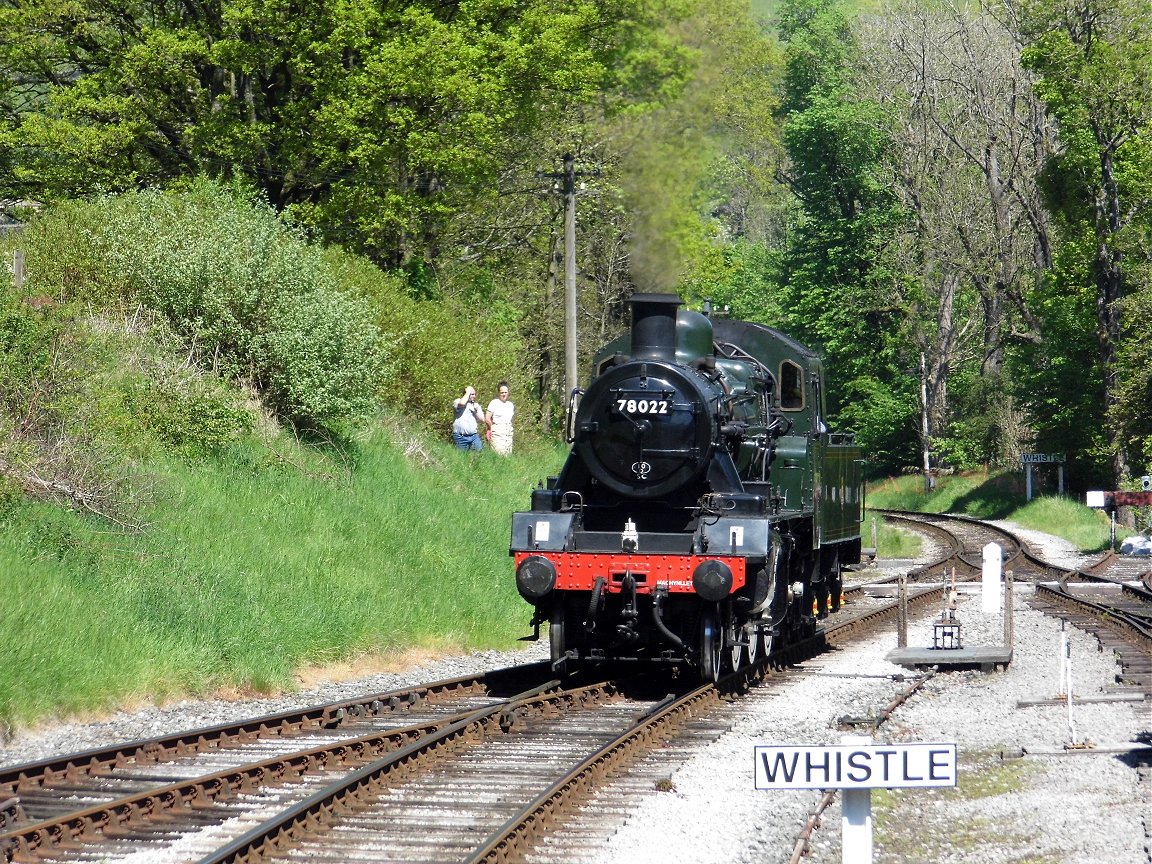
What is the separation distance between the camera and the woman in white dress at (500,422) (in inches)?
1003

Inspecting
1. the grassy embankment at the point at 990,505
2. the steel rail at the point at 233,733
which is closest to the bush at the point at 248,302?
the steel rail at the point at 233,733

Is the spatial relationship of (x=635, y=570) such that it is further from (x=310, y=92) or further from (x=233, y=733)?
(x=310, y=92)

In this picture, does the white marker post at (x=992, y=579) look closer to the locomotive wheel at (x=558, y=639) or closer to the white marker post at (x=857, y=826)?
the locomotive wheel at (x=558, y=639)

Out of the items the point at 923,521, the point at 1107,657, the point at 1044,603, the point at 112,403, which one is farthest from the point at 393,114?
the point at 923,521

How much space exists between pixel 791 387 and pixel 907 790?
7002 mm

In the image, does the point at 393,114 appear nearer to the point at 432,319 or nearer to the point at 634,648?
the point at 432,319

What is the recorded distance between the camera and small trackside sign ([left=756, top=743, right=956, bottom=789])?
499cm

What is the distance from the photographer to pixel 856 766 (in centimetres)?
503

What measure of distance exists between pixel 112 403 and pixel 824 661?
27.2 feet

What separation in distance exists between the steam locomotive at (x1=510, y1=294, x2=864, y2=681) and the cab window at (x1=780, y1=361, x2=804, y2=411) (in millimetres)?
1379

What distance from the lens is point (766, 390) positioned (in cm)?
1522

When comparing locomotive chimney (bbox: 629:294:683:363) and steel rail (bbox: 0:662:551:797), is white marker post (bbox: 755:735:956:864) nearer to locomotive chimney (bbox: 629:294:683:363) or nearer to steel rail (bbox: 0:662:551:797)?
steel rail (bbox: 0:662:551:797)

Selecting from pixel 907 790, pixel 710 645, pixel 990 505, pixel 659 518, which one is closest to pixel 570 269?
pixel 659 518

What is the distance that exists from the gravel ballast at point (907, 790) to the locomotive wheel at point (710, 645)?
0.40 m
